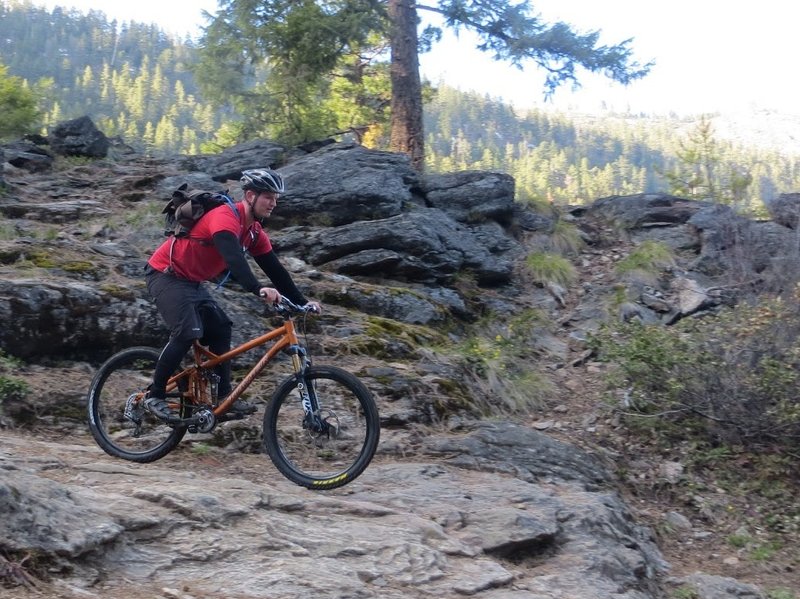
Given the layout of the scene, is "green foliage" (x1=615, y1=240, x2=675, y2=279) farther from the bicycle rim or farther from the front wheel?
the bicycle rim

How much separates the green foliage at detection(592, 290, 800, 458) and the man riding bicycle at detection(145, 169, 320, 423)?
4349 mm

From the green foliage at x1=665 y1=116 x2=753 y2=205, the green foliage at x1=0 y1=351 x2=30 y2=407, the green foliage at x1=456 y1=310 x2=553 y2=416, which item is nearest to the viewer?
the green foliage at x1=0 y1=351 x2=30 y2=407

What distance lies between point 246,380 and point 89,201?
746 cm

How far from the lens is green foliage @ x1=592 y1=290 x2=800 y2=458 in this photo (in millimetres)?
7625

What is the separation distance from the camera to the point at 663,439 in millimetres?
8008

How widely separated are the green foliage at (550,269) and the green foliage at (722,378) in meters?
3.55

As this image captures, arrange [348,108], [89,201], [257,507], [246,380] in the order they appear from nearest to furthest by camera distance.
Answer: [257,507] < [246,380] < [89,201] < [348,108]

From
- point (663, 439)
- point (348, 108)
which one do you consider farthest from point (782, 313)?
point (348, 108)

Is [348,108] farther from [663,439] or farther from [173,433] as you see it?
[173,433]

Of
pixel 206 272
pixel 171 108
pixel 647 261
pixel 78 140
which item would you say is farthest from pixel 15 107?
pixel 171 108

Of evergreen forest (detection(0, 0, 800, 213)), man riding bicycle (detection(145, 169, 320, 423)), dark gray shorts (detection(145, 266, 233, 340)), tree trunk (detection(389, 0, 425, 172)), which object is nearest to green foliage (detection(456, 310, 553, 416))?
man riding bicycle (detection(145, 169, 320, 423))

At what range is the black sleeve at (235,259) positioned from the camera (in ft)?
16.4

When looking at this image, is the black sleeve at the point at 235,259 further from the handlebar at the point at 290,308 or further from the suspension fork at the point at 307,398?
the suspension fork at the point at 307,398

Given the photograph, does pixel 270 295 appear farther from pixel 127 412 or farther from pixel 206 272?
pixel 127 412
